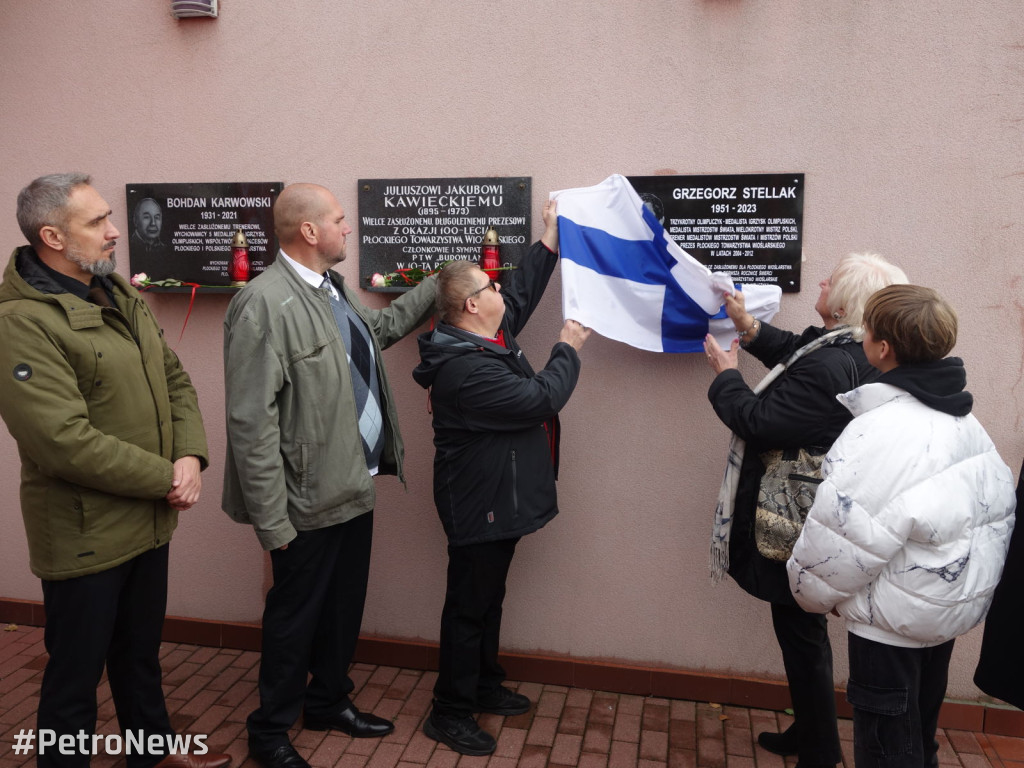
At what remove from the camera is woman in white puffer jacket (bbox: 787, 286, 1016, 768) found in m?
2.19

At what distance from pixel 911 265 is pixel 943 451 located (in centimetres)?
143

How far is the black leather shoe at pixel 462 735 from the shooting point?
324 centimetres

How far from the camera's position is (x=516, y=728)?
343 cm

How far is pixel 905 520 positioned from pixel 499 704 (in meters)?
2.04

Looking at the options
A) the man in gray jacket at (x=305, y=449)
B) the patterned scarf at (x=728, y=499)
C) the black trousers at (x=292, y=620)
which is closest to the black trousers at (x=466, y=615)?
the man in gray jacket at (x=305, y=449)

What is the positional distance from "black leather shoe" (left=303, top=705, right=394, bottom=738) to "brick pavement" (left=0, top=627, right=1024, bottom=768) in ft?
0.11

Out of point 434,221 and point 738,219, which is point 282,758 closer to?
point 434,221

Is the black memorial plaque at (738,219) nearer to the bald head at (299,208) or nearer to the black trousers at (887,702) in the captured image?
the bald head at (299,208)

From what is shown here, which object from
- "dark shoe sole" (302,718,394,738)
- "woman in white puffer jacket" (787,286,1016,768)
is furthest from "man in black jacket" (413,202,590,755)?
"woman in white puffer jacket" (787,286,1016,768)

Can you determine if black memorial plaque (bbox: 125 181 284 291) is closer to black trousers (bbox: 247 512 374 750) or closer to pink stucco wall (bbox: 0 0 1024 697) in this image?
pink stucco wall (bbox: 0 0 1024 697)

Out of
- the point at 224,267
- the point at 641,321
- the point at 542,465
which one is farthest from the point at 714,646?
the point at 224,267

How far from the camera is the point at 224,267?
4023 mm

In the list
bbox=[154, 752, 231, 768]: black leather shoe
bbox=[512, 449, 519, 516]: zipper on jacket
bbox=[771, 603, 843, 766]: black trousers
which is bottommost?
bbox=[154, 752, 231, 768]: black leather shoe

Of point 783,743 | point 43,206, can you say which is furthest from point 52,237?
point 783,743
